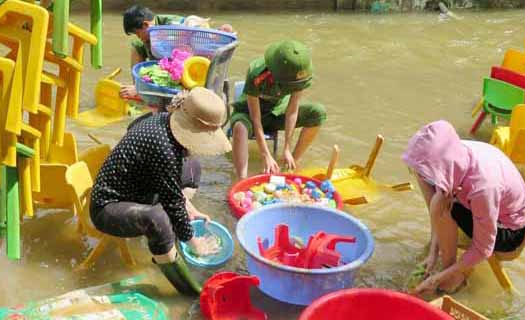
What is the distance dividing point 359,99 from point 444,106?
0.67 metres

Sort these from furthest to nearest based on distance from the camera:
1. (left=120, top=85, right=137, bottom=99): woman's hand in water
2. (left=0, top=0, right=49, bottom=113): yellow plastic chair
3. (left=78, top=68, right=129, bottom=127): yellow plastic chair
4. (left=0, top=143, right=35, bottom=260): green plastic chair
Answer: (left=78, top=68, right=129, bottom=127): yellow plastic chair → (left=120, top=85, right=137, bottom=99): woman's hand in water → (left=0, top=143, right=35, bottom=260): green plastic chair → (left=0, top=0, right=49, bottom=113): yellow plastic chair

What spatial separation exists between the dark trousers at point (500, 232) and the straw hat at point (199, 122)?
1.01 metres

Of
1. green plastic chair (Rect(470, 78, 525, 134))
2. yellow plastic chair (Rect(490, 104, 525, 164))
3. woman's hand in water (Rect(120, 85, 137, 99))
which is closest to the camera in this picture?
yellow plastic chair (Rect(490, 104, 525, 164))

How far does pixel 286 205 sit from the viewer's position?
2912 mm

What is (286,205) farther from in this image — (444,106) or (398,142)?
(444,106)

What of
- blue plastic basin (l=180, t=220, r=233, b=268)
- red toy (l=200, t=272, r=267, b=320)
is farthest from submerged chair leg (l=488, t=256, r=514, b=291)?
blue plastic basin (l=180, t=220, r=233, b=268)

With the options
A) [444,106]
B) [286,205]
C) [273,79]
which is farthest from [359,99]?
[286,205]

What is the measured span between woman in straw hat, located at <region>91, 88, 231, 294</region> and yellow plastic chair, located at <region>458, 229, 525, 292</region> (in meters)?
1.14

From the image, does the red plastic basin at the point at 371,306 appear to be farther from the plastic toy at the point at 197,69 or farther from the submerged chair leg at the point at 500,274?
the plastic toy at the point at 197,69

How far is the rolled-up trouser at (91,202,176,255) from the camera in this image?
97.3 inches

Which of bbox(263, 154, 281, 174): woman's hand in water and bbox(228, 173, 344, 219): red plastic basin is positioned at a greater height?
bbox(263, 154, 281, 174): woman's hand in water

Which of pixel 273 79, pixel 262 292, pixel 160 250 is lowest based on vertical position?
pixel 262 292

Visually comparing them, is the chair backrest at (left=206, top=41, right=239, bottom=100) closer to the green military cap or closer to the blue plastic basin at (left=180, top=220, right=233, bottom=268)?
the green military cap

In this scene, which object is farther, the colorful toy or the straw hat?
the colorful toy
